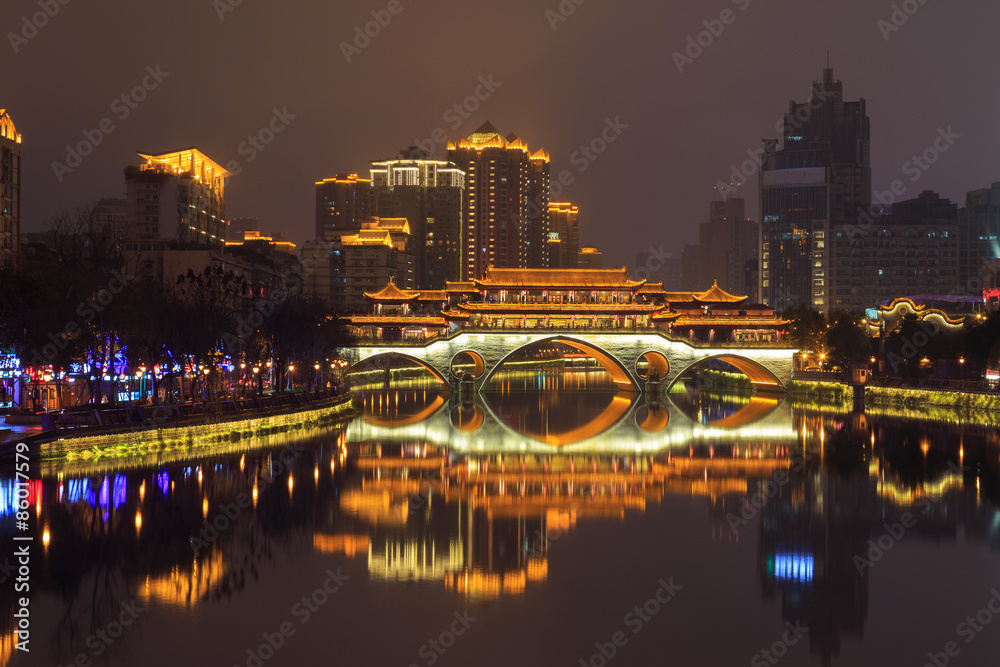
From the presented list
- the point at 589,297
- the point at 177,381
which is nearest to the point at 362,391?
the point at 589,297

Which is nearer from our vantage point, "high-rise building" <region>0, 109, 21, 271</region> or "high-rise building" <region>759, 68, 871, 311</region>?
"high-rise building" <region>0, 109, 21, 271</region>

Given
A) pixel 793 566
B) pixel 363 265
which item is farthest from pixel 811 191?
pixel 793 566

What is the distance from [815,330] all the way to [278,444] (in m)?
50.9

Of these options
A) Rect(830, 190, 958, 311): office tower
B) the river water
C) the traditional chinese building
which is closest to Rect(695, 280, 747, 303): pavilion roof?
the traditional chinese building

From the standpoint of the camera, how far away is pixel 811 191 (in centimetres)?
16412

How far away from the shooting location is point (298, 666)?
44.2 feet

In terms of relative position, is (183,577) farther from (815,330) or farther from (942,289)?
(942,289)
